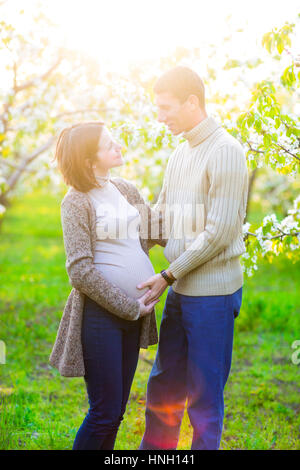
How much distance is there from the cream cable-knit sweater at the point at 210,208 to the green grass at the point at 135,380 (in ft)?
5.03

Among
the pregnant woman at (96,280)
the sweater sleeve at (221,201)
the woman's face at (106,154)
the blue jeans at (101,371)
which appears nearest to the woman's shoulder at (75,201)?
the pregnant woman at (96,280)

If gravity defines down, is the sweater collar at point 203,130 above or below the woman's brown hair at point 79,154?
above

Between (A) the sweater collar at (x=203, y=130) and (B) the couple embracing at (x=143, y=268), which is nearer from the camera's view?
(B) the couple embracing at (x=143, y=268)

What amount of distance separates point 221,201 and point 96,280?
0.76 metres

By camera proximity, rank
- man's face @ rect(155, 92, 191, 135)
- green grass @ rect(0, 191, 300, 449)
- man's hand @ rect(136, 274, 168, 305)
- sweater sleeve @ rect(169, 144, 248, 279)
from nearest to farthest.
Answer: sweater sleeve @ rect(169, 144, 248, 279), man's face @ rect(155, 92, 191, 135), man's hand @ rect(136, 274, 168, 305), green grass @ rect(0, 191, 300, 449)

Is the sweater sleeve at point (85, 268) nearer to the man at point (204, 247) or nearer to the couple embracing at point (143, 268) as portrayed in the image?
the couple embracing at point (143, 268)

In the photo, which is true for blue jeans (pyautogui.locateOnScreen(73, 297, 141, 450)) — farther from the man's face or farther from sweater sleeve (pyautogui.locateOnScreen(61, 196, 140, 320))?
the man's face

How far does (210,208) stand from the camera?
2.75m

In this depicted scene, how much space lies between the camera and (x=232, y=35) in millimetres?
5473

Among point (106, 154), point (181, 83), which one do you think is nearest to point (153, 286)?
point (106, 154)

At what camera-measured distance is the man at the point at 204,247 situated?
2717 mm

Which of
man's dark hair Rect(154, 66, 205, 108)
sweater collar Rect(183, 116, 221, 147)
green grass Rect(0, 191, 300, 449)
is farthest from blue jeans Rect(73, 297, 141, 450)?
man's dark hair Rect(154, 66, 205, 108)

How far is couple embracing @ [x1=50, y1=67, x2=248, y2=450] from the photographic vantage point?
274 cm

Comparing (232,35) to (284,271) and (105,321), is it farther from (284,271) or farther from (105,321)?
(284,271)
